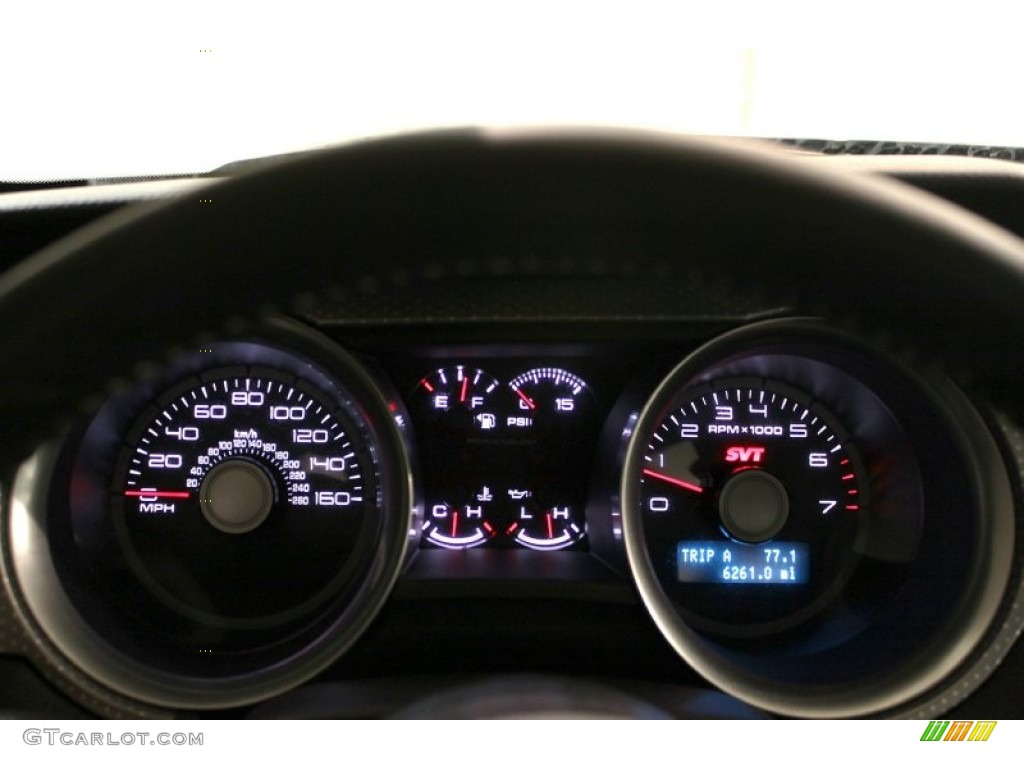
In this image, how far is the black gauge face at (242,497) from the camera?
7.34 feet

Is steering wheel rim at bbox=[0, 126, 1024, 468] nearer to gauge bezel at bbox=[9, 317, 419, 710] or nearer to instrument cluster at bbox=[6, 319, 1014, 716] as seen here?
gauge bezel at bbox=[9, 317, 419, 710]

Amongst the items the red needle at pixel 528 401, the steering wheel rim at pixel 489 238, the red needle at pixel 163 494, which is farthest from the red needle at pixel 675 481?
the steering wheel rim at pixel 489 238

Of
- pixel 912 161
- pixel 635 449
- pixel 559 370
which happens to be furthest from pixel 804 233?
pixel 559 370

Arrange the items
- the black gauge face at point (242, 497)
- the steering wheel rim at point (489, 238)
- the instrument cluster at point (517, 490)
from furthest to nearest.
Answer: the black gauge face at point (242, 497) → the instrument cluster at point (517, 490) → the steering wheel rim at point (489, 238)

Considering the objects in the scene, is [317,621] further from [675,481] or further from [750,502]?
[750,502]

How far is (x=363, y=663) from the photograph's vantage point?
2045 millimetres

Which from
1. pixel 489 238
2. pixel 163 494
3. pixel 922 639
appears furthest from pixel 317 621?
pixel 489 238

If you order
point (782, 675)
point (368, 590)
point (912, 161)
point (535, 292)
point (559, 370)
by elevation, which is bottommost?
point (782, 675)

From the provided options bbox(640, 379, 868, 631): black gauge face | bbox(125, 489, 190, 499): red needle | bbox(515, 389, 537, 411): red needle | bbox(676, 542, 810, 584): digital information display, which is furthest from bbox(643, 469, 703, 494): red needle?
bbox(125, 489, 190, 499): red needle

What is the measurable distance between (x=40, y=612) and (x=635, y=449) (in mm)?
1135

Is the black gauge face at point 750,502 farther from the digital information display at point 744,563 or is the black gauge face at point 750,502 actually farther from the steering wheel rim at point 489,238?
the steering wheel rim at point 489,238

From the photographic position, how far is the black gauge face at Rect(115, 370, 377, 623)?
2.24 meters

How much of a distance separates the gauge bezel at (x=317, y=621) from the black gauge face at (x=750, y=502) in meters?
0.54
